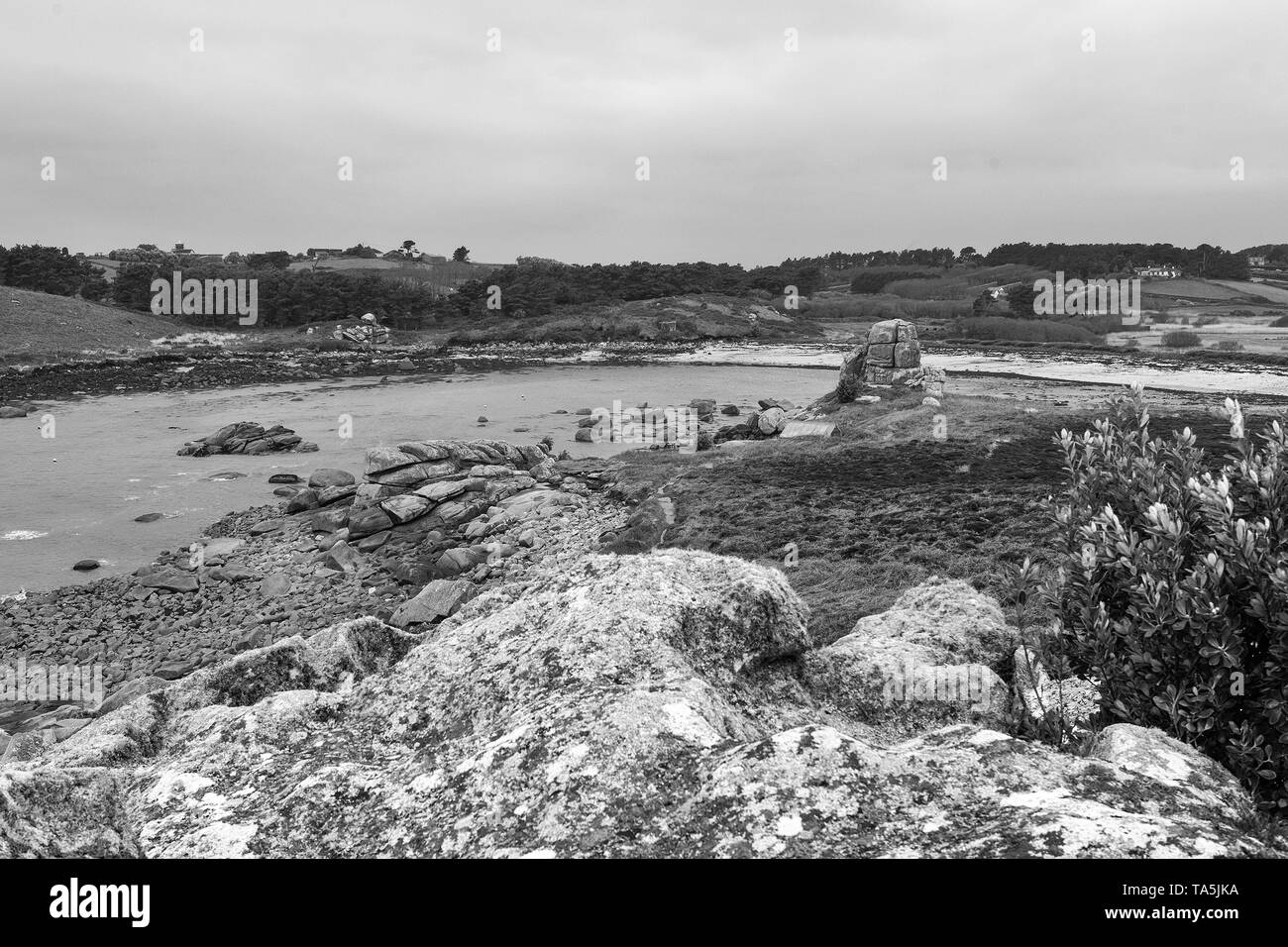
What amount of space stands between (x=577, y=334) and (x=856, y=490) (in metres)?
88.7

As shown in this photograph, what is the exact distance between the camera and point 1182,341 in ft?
251

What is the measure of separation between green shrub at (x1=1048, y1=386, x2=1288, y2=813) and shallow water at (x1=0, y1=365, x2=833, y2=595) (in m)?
22.9

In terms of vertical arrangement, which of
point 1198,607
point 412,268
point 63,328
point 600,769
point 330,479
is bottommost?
point 330,479

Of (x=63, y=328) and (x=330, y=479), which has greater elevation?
(x=63, y=328)

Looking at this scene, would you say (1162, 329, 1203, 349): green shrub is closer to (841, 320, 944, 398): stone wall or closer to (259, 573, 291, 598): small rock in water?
(841, 320, 944, 398): stone wall

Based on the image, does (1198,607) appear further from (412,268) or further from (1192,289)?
(412,268)

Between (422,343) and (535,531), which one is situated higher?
(422,343)

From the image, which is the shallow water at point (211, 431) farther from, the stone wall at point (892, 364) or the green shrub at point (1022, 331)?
the green shrub at point (1022, 331)

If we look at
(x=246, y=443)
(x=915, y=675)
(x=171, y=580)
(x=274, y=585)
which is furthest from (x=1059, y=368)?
(x=915, y=675)

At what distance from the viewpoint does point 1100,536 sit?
5238mm

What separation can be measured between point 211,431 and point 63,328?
6050cm
